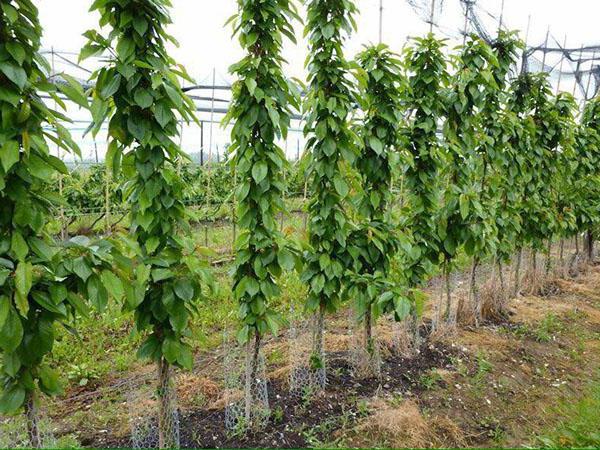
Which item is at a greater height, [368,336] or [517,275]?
[517,275]

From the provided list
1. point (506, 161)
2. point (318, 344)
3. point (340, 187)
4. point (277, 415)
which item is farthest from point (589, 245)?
point (277, 415)

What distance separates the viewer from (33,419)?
188 centimetres

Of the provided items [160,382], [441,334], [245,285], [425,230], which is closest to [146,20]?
[245,285]

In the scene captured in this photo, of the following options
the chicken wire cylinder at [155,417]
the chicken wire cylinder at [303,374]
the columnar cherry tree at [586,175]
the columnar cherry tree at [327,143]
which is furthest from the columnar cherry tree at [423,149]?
the columnar cherry tree at [586,175]

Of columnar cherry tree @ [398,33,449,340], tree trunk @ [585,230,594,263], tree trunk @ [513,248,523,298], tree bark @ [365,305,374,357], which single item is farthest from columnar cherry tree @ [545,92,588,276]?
tree bark @ [365,305,374,357]

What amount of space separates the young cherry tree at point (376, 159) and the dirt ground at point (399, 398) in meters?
0.62

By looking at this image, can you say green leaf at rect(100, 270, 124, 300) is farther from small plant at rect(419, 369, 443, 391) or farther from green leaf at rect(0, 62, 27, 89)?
small plant at rect(419, 369, 443, 391)

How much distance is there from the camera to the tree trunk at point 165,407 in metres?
2.29

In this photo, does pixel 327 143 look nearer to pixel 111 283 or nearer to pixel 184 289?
pixel 184 289

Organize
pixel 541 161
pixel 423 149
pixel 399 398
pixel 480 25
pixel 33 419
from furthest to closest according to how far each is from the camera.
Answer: pixel 480 25
pixel 541 161
pixel 423 149
pixel 399 398
pixel 33 419

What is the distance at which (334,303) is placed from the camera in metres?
3.00

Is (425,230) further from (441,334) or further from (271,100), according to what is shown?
(271,100)

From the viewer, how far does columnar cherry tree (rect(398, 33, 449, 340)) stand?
3467 mm

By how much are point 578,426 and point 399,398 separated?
108 cm
